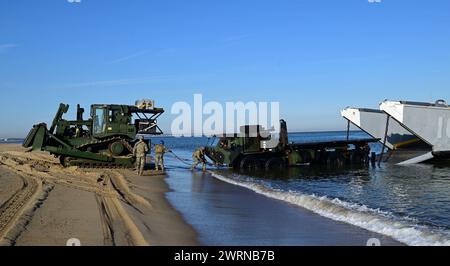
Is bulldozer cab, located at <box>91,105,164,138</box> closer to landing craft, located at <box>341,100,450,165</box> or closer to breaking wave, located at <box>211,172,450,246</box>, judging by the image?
breaking wave, located at <box>211,172,450,246</box>

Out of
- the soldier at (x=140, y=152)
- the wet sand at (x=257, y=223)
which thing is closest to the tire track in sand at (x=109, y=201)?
the wet sand at (x=257, y=223)

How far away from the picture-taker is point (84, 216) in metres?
7.07

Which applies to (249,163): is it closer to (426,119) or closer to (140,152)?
(140,152)

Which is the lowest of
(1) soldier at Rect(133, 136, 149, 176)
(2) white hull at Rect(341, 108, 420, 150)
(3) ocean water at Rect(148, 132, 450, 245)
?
(3) ocean water at Rect(148, 132, 450, 245)

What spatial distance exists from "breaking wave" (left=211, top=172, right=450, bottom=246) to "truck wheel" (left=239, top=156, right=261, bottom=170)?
8.58 metres

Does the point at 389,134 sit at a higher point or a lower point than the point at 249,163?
higher

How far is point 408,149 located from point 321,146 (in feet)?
26.3

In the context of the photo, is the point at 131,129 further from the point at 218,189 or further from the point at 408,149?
the point at 408,149

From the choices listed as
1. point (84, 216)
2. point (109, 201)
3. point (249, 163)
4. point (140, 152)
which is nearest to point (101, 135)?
point (140, 152)

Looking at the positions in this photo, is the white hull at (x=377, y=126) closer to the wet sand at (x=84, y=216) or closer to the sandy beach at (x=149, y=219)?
the sandy beach at (x=149, y=219)

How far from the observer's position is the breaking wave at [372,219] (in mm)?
6938

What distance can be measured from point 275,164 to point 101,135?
28.8ft

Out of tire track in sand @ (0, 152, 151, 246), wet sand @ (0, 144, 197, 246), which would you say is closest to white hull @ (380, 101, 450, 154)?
tire track in sand @ (0, 152, 151, 246)

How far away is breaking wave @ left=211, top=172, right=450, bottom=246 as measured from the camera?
694 cm
